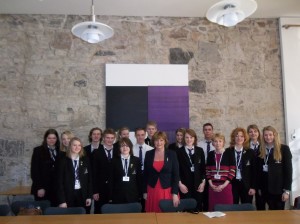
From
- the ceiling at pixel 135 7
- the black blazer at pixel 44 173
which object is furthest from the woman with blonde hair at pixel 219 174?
the ceiling at pixel 135 7

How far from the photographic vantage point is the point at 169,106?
5625mm

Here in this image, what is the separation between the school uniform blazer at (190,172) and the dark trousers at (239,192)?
0.41 metres

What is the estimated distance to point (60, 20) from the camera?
5.68m

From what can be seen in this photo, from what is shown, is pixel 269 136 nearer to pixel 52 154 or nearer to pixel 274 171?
pixel 274 171

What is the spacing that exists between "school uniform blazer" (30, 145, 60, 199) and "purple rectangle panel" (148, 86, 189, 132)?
6.55 ft

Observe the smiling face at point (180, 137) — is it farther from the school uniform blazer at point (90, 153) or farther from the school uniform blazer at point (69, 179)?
the school uniform blazer at point (69, 179)

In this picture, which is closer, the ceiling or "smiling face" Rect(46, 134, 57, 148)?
"smiling face" Rect(46, 134, 57, 148)

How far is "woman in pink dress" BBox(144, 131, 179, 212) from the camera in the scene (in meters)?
3.72

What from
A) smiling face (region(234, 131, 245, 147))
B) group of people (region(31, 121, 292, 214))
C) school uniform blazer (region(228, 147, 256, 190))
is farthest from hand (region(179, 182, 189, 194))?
smiling face (region(234, 131, 245, 147))

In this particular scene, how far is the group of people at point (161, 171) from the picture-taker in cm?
372

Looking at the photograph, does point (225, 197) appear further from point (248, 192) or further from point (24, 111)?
point (24, 111)

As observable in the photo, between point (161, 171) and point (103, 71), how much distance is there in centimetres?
255

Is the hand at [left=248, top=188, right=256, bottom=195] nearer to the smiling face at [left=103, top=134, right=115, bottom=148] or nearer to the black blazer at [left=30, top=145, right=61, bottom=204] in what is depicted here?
the smiling face at [left=103, top=134, right=115, bottom=148]

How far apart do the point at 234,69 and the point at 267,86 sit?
26.7 inches
